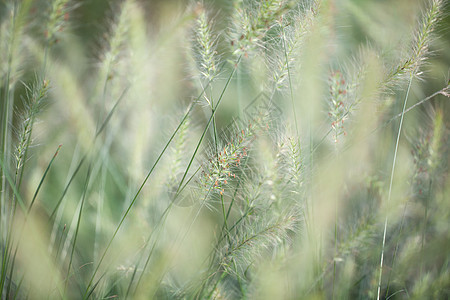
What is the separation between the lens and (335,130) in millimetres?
503

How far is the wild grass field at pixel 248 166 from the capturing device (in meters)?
0.48

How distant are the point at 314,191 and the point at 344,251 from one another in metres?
0.09

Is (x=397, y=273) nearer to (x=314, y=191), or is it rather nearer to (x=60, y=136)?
(x=314, y=191)

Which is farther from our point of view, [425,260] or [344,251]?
[425,260]

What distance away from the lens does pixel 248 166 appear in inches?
21.2

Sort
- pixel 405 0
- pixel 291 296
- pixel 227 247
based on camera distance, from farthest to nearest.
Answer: pixel 405 0 < pixel 291 296 < pixel 227 247

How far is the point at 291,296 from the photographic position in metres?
0.59

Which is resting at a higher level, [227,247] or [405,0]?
[405,0]

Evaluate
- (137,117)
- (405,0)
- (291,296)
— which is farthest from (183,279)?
(405,0)

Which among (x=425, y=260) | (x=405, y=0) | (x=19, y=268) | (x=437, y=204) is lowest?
(x=425, y=260)

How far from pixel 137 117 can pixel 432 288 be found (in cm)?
59

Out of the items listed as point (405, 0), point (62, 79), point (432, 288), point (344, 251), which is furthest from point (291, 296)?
point (405, 0)

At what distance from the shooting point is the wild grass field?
1.59ft

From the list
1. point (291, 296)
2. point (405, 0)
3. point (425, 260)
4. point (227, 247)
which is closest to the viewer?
point (227, 247)
